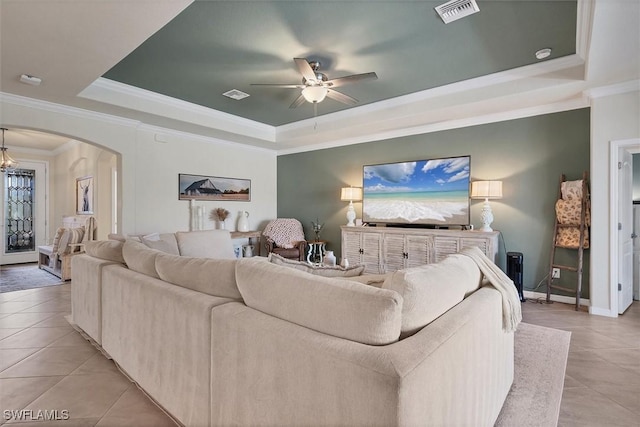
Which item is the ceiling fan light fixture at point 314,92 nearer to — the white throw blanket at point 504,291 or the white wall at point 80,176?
the white throw blanket at point 504,291

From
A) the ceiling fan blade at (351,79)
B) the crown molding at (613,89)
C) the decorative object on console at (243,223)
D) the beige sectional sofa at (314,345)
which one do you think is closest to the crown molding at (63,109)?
the decorative object on console at (243,223)

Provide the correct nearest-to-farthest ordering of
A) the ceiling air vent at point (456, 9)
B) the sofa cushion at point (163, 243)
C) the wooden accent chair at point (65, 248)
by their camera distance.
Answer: the ceiling air vent at point (456, 9), the sofa cushion at point (163, 243), the wooden accent chair at point (65, 248)

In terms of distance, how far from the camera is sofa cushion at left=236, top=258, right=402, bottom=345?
1.07 m

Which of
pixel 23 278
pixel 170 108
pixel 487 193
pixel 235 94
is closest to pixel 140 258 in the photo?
pixel 235 94

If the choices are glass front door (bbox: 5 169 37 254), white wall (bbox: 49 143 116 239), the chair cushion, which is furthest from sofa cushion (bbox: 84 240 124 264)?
glass front door (bbox: 5 169 37 254)

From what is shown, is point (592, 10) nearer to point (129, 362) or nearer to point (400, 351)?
point (400, 351)

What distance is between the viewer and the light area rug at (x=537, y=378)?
182 centimetres

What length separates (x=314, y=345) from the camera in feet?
3.60

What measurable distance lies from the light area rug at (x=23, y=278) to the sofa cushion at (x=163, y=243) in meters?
2.53

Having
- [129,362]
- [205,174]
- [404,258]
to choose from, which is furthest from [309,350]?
→ [205,174]

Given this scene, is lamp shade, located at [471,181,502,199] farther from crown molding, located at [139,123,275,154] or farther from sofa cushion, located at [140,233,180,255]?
crown molding, located at [139,123,275,154]

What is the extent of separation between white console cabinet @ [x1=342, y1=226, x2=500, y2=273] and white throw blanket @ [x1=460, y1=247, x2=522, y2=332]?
8.07 ft

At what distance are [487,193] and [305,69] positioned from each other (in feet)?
9.56

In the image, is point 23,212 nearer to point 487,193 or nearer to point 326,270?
point 326,270
